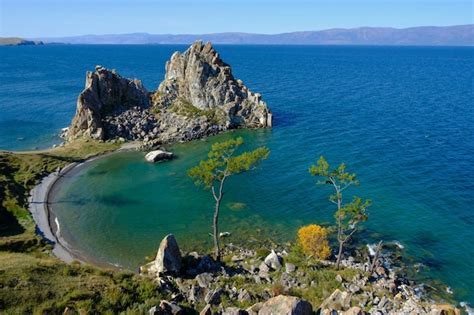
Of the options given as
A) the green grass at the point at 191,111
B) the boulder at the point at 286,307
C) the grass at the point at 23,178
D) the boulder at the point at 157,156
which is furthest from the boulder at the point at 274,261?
the green grass at the point at 191,111

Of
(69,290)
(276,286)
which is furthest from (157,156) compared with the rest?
(69,290)

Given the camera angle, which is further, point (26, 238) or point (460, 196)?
point (460, 196)

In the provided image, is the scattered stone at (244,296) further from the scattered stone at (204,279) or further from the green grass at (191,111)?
the green grass at (191,111)

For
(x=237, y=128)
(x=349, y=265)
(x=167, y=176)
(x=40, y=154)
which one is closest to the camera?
(x=349, y=265)

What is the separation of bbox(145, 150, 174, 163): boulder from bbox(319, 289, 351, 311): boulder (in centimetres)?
6791

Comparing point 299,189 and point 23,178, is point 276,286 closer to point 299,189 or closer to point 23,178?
point 299,189

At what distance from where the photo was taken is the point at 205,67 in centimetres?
12862

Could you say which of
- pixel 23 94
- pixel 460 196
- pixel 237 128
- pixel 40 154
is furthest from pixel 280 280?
pixel 23 94

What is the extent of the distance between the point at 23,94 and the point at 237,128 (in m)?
115

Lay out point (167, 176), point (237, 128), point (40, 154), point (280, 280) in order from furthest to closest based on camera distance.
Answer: point (237, 128), point (40, 154), point (167, 176), point (280, 280)

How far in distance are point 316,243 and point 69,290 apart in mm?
33912

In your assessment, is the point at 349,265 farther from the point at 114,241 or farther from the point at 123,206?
the point at 123,206

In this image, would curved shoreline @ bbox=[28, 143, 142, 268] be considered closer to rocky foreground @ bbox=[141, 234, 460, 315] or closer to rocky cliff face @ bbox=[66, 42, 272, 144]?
rocky foreground @ bbox=[141, 234, 460, 315]

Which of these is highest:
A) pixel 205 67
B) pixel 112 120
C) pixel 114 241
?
pixel 205 67
